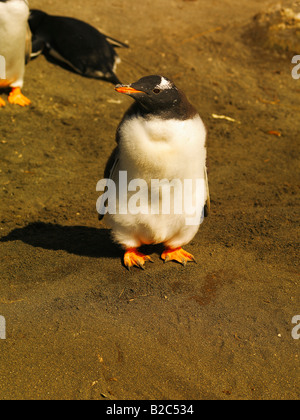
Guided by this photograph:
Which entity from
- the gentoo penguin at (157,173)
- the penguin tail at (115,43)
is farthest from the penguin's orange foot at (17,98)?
the gentoo penguin at (157,173)

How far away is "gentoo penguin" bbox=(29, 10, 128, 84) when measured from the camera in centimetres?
697

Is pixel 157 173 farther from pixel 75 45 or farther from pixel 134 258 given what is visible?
pixel 75 45

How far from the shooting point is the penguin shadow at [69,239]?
146 inches

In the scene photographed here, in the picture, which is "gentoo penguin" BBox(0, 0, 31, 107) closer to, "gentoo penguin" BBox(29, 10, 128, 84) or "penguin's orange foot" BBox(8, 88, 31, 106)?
"penguin's orange foot" BBox(8, 88, 31, 106)

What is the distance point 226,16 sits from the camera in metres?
8.62

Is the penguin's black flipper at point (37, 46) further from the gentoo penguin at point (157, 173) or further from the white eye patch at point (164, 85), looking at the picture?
the white eye patch at point (164, 85)

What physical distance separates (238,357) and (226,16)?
710 centimetres

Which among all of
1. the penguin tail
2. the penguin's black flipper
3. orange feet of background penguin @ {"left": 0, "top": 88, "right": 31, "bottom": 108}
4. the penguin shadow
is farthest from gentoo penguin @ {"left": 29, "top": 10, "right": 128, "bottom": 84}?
the penguin shadow

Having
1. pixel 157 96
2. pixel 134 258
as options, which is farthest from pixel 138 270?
pixel 157 96

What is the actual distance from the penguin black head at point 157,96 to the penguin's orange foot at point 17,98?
139 inches

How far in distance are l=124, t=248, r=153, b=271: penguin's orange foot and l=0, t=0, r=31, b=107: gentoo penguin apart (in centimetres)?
326

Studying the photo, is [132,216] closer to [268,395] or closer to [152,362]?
[152,362]

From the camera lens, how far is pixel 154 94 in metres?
2.84

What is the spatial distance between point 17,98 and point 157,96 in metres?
3.72
